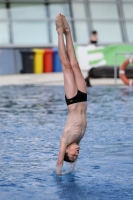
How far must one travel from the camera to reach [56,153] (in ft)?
24.8

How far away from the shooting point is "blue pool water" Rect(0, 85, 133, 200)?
5570 mm

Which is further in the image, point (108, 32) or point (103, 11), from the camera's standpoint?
point (103, 11)

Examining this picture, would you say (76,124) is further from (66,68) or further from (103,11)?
(103,11)

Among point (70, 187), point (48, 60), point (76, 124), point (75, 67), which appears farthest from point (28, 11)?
point (70, 187)

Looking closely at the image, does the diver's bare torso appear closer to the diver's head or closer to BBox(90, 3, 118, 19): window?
the diver's head

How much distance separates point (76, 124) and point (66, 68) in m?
0.62

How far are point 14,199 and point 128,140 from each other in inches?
141

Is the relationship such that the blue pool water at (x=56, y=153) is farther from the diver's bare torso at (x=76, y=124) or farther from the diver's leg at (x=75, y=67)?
the diver's leg at (x=75, y=67)

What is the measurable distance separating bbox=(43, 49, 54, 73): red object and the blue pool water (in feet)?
40.4

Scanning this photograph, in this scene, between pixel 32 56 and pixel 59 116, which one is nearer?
pixel 59 116

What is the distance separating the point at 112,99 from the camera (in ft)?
48.7

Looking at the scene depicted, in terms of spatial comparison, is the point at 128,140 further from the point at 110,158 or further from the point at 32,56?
the point at 32,56

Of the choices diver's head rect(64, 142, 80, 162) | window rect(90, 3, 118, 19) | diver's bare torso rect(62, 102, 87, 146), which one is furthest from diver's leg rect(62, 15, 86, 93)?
window rect(90, 3, 118, 19)

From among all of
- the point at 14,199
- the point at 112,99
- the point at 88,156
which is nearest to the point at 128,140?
the point at 88,156
